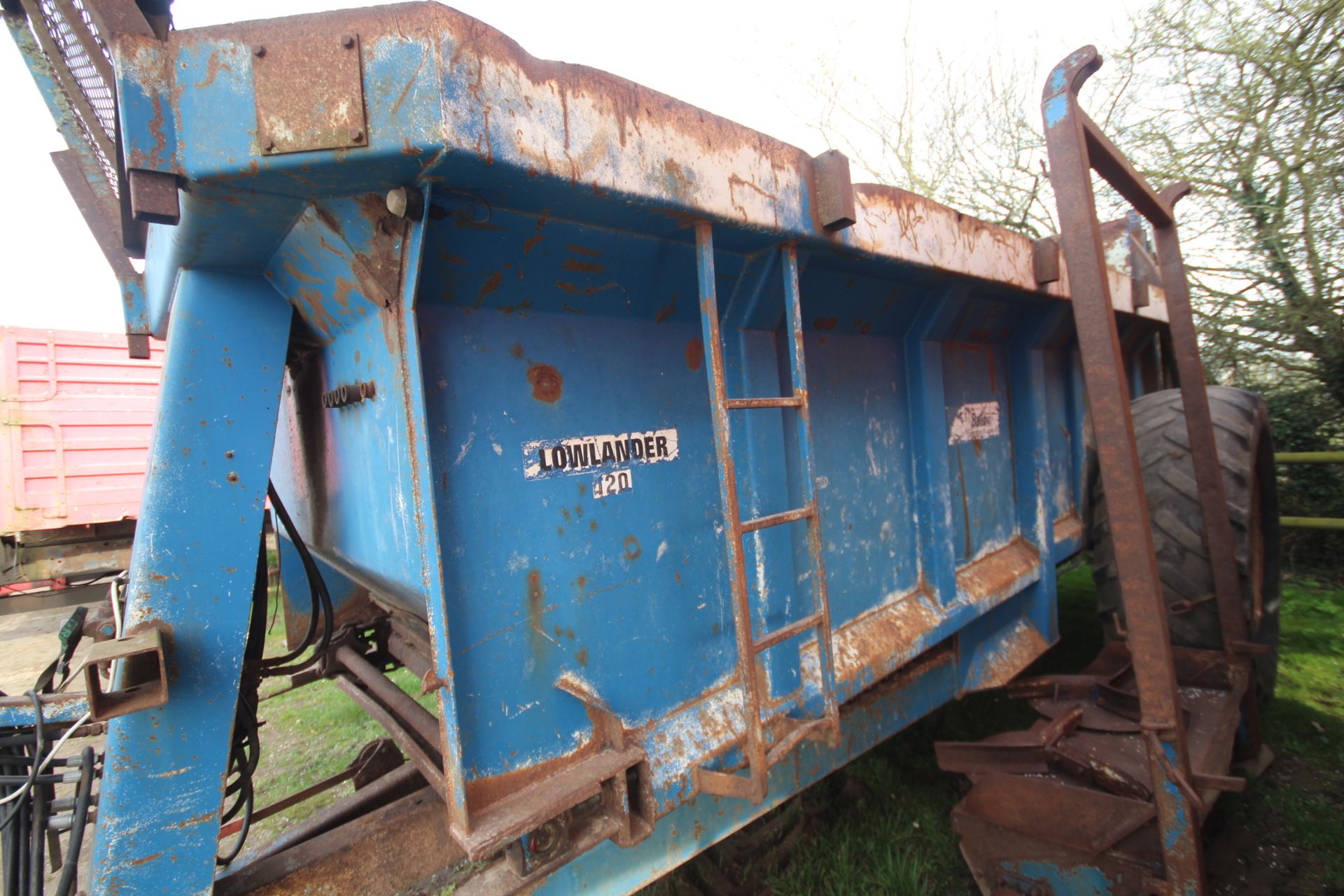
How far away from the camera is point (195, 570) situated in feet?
4.23

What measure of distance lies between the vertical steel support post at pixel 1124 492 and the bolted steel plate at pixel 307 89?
1.62m

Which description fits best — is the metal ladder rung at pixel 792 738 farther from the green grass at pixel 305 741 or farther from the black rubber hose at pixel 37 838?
the green grass at pixel 305 741

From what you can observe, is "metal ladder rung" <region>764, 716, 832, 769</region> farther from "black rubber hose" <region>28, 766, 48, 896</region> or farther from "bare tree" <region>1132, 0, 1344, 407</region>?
"bare tree" <region>1132, 0, 1344, 407</region>

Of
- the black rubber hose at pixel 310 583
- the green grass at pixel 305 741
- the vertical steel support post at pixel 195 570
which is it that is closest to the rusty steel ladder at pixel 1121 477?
the vertical steel support post at pixel 195 570

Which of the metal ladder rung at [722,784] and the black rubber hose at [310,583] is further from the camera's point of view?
the black rubber hose at [310,583]

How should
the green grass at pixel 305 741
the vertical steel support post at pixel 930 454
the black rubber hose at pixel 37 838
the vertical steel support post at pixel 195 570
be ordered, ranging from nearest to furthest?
the vertical steel support post at pixel 195 570
the black rubber hose at pixel 37 838
the vertical steel support post at pixel 930 454
the green grass at pixel 305 741

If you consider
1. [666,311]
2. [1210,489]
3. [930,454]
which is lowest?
[1210,489]

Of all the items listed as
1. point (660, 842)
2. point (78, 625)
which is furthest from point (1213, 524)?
point (78, 625)

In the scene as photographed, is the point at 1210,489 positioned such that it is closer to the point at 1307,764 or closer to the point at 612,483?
the point at 1307,764

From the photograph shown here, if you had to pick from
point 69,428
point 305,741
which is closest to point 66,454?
point 69,428

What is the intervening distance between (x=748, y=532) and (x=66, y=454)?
829 cm

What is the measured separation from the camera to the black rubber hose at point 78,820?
47.5 inches

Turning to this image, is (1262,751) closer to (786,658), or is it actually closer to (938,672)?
(938,672)

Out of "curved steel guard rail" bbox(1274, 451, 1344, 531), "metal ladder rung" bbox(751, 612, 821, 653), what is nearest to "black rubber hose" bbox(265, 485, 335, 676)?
"metal ladder rung" bbox(751, 612, 821, 653)
